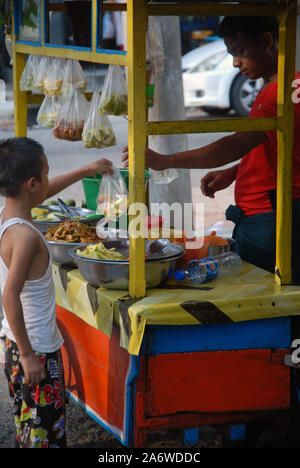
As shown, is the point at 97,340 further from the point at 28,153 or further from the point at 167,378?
the point at 28,153

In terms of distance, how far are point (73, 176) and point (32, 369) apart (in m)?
1.11

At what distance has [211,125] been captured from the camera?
2600 mm

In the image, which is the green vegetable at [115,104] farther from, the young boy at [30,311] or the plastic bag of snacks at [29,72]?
the plastic bag of snacks at [29,72]

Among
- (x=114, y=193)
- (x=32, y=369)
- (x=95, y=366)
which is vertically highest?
(x=114, y=193)

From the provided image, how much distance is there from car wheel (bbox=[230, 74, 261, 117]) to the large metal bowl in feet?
34.3

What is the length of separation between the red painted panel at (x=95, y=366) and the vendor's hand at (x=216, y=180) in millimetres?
951

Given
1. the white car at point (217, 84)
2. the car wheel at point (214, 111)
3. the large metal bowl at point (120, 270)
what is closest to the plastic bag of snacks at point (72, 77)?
the large metal bowl at point (120, 270)

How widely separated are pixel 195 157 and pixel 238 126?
31 centimetres

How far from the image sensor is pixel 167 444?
3.04 m

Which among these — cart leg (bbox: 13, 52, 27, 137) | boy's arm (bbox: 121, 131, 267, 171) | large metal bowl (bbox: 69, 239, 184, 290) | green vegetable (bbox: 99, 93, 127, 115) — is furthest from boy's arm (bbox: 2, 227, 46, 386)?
cart leg (bbox: 13, 52, 27, 137)

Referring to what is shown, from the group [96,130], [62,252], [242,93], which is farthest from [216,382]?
[242,93]

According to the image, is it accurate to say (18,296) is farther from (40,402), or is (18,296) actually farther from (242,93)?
(242,93)

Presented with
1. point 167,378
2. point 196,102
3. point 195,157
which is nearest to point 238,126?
point 195,157

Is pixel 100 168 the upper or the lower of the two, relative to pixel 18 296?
upper
